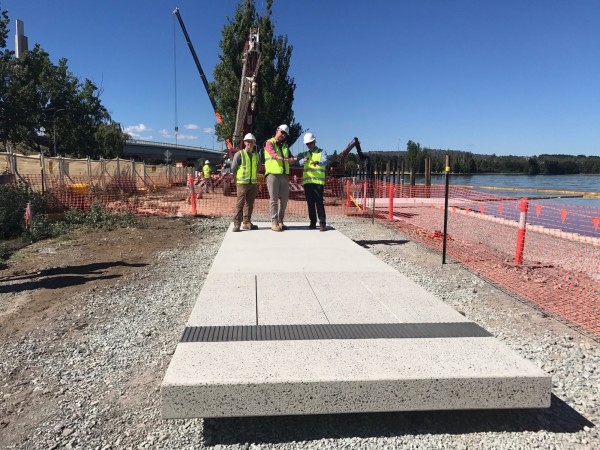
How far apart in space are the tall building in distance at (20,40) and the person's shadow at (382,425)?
120 feet

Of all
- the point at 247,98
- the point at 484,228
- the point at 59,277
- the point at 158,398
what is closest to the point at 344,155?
the point at 247,98

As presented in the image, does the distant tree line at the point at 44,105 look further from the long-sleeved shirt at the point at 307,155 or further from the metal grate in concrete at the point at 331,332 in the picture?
the metal grate in concrete at the point at 331,332

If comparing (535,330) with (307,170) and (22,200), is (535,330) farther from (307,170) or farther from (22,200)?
(22,200)

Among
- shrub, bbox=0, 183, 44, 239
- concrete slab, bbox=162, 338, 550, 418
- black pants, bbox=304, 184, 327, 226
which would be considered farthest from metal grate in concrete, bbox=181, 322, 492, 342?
shrub, bbox=0, 183, 44, 239

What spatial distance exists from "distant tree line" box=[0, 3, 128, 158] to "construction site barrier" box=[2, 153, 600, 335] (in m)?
7.88

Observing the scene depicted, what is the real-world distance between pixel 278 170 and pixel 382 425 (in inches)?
244

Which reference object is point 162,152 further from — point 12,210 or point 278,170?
point 278,170

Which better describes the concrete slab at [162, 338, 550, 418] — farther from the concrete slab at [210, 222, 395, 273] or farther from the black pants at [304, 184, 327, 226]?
the black pants at [304, 184, 327, 226]

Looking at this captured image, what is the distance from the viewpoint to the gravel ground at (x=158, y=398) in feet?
9.46

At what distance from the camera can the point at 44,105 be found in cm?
3503

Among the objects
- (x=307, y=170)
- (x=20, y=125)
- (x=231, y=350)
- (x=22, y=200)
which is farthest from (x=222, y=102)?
(x=231, y=350)

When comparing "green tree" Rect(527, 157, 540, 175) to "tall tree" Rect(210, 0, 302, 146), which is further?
"green tree" Rect(527, 157, 540, 175)

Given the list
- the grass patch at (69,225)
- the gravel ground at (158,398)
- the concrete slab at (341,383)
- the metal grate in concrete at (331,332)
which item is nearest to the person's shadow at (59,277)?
the gravel ground at (158,398)

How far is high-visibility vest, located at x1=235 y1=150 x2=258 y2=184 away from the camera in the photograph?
28.5ft
